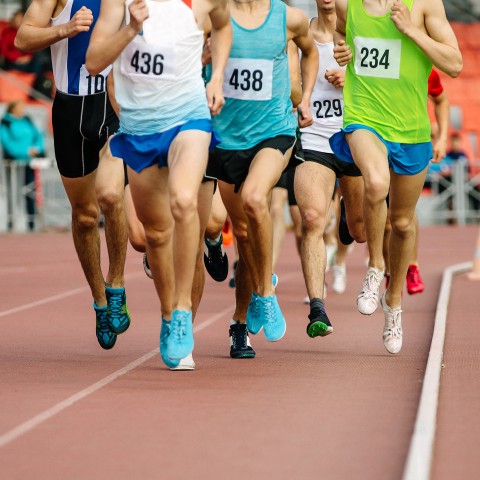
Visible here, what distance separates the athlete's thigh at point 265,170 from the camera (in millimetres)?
8594

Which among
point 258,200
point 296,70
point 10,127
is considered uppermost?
point 296,70

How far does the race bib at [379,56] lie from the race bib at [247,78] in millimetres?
579

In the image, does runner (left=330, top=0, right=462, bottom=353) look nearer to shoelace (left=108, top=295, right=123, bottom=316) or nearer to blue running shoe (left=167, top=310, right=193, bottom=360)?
shoelace (left=108, top=295, right=123, bottom=316)

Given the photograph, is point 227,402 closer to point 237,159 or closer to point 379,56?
point 237,159

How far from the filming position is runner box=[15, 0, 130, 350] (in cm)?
898

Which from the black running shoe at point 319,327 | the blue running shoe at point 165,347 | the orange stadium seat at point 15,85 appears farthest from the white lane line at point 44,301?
the orange stadium seat at point 15,85

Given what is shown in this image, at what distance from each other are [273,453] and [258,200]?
122 inches

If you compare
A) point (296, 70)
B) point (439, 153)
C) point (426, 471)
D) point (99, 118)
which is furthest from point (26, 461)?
point (439, 153)

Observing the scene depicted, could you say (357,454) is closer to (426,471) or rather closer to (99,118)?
(426,471)

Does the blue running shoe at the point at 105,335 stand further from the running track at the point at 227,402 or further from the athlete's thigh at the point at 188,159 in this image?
the athlete's thigh at the point at 188,159

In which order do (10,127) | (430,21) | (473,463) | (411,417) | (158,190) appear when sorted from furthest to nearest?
1. (10,127)
2. (430,21)
3. (158,190)
4. (411,417)
5. (473,463)

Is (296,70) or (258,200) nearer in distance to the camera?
(258,200)

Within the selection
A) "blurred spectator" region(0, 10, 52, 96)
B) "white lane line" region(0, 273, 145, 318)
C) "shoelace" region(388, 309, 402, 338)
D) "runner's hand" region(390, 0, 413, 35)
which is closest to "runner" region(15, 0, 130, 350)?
"shoelace" region(388, 309, 402, 338)

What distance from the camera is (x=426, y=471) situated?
4.96 meters
